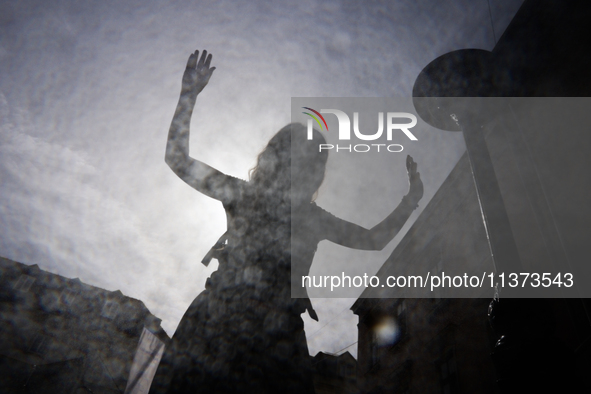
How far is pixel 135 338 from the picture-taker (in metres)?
22.1

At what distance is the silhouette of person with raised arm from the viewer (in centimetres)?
105

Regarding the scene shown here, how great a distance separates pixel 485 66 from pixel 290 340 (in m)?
1.91

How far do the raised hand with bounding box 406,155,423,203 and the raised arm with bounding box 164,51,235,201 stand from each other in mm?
1056

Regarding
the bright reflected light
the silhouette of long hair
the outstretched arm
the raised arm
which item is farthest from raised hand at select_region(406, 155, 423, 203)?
the bright reflected light

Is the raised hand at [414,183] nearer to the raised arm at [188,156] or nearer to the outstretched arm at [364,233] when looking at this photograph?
the outstretched arm at [364,233]

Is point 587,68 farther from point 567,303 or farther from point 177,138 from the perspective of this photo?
point 177,138

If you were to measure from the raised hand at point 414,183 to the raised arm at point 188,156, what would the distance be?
41.6 inches

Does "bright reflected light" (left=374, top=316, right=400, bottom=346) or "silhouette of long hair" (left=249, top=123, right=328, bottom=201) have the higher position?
"bright reflected light" (left=374, top=316, right=400, bottom=346)

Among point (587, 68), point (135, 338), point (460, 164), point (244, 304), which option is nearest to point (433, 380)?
point (460, 164)

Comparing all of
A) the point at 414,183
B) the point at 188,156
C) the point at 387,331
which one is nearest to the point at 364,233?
the point at 414,183

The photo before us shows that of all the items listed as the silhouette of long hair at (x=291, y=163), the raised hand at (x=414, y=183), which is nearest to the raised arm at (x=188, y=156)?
the silhouette of long hair at (x=291, y=163)

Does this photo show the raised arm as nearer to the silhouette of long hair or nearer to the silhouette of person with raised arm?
the silhouette of person with raised arm

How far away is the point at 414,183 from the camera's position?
1.78 m

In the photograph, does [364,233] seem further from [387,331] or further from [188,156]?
[387,331]
